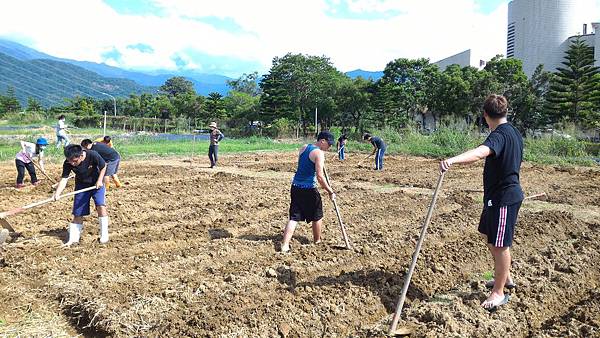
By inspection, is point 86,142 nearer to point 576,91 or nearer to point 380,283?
point 380,283

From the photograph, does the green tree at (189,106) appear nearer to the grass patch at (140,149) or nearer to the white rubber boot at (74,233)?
the grass patch at (140,149)

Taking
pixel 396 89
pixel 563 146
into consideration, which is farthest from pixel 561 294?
pixel 396 89

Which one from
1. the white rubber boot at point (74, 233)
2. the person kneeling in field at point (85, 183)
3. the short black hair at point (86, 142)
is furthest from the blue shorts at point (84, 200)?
the short black hair at point (86, 142)

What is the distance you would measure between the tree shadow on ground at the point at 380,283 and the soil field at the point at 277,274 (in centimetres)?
1

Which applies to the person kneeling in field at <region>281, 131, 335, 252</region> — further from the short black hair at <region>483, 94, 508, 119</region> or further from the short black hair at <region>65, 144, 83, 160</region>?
the short black hair at <region>65, 144, 83, 160</region>

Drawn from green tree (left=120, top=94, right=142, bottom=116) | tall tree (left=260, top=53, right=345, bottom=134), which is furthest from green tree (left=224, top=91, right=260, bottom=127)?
green tree (left=120, top=94, right=142, bottom=116)

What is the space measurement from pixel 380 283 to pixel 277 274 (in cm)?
105

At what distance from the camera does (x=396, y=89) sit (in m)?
34.0

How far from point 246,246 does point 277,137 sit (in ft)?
98.3

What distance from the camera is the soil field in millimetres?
3904

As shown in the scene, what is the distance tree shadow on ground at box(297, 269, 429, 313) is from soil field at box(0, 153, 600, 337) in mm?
11

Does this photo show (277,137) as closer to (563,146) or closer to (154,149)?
(154,149)

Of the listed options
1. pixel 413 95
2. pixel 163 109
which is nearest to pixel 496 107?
pixel 413 95

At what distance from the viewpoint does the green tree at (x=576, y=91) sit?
30250mm
